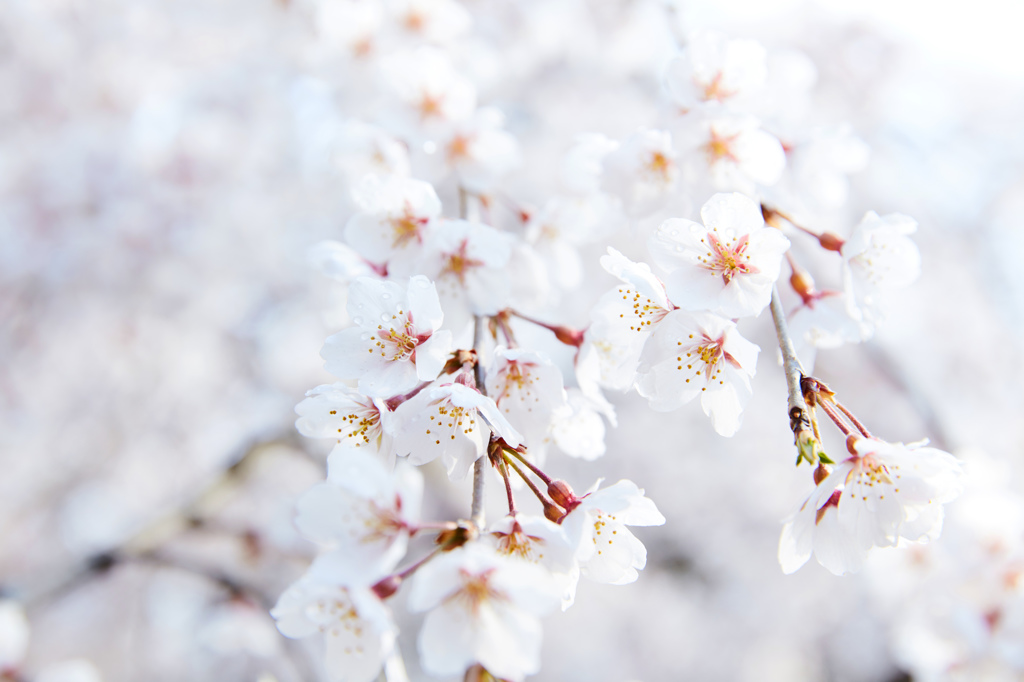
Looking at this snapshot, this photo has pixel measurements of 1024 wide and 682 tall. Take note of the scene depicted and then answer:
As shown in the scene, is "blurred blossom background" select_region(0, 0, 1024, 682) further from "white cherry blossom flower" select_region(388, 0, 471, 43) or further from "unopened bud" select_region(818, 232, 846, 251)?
"unopened bud" select_region(818, 232, 846, 251)

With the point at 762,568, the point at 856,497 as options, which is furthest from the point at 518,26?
the point at 762,568

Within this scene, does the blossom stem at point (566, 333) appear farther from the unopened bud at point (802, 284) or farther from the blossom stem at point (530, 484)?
the unopened bud at point (802, 284)

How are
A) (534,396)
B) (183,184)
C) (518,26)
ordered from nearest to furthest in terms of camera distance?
(534,396)
(518,26)
(183,184)

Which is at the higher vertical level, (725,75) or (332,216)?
(725,75)

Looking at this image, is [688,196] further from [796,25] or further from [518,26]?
[796,25]

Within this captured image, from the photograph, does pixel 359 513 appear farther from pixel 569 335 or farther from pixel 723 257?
pixel 723 257

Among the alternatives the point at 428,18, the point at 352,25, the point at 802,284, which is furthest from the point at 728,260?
the point at 352,25

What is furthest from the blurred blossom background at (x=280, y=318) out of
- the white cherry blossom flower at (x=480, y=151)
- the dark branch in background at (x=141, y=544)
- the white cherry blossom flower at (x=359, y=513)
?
the white cherry blossom flower at (x=359, y=513)
